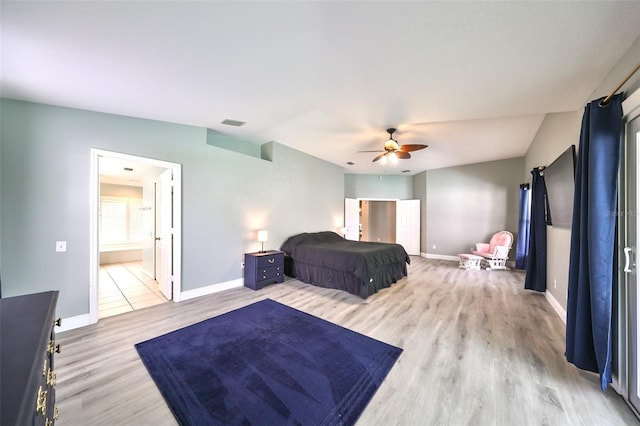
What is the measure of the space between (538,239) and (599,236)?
108 inches

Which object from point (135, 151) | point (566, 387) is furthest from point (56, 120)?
point (566, 387)

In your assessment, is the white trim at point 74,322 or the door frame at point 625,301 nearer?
the door frame at point 625,301

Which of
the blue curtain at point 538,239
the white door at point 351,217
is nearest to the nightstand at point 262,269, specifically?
the white door at point 351,217

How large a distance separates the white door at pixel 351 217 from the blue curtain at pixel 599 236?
19.3 ft

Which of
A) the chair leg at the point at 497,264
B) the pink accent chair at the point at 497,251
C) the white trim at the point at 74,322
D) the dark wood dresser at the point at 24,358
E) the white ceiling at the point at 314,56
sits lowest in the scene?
→ the white trim at the point at 74,322

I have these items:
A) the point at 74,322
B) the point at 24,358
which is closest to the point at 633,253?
the point at 24,358

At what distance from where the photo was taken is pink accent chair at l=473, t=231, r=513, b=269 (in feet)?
18.9

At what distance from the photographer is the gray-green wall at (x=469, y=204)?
6.38 m

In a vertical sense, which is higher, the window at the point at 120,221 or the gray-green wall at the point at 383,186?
the gray-green wall at the point at 383,186

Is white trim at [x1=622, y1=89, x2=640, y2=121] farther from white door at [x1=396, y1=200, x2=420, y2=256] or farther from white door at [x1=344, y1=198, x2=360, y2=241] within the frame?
white door at [x1=396, y1=200, x2=420, y2=256]

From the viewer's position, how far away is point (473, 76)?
7.46 ft

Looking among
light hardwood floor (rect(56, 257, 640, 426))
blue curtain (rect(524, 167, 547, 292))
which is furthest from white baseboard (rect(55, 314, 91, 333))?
blue curtain (rect(524, 167, 547, 292))

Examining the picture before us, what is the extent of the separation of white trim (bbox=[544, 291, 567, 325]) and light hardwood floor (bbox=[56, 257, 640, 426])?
0.07 metres

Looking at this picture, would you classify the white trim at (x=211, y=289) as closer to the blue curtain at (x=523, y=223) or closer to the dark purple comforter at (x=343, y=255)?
the dark purple comforter at (x=343, y=255)
